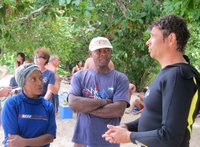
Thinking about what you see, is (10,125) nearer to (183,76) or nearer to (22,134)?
(22,134)

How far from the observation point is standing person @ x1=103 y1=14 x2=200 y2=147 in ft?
4.95

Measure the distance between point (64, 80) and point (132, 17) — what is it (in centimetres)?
1395

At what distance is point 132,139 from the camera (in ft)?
5.51

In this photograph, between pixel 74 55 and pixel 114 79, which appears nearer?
pixel 114 79

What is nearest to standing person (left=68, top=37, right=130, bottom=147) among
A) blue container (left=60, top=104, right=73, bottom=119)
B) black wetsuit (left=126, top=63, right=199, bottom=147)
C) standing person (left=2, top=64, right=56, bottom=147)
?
standing person (left=2, top=64, right=56, bottom=147)

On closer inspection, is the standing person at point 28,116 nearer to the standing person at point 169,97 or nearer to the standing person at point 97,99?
the standing person at point 97,99

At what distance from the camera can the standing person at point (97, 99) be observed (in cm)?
266

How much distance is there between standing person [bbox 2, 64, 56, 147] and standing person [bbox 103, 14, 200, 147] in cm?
76

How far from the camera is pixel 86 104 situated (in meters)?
2.64

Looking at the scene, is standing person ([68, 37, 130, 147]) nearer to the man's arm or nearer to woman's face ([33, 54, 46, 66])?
the man's arm

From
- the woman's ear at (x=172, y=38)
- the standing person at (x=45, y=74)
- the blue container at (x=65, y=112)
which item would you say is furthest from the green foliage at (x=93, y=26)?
the blue container at (x=65, y=112)

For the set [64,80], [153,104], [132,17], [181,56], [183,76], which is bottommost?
[64,80]

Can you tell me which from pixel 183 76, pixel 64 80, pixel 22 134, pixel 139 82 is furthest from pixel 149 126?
pixel 64 80

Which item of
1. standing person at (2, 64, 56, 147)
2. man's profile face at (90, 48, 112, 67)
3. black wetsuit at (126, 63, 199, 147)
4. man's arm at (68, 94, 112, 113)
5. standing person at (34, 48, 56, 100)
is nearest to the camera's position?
black wetsuit at (126, 63, 199, 147)
